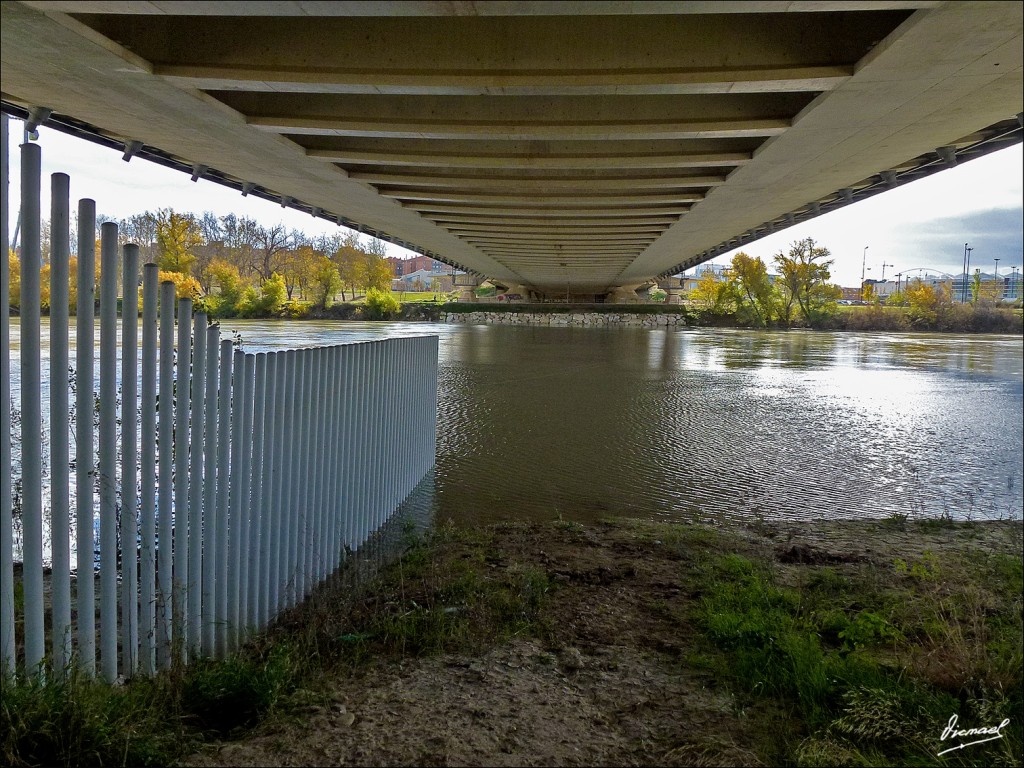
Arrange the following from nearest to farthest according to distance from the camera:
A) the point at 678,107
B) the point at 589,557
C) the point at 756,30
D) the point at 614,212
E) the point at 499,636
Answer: the point at 499,636 → the point at 589,557 → the point at 756,30 → the point at 678,107 → the point at 614,212

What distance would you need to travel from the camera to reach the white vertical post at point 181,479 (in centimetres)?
332

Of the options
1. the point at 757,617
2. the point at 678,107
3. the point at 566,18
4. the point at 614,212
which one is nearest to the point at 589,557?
the point at 757,617


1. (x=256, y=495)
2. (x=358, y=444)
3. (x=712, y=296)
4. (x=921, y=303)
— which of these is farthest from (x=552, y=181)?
(x=712, y=296)

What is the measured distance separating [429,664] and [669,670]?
3.81 ft

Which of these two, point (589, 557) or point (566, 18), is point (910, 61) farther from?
point (589, 557)

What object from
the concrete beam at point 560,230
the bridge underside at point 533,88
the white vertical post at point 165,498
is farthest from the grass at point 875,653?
the concrete beam at point 560,230

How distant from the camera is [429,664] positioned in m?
3.54

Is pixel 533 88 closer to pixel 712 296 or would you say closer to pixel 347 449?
pixel 347 449

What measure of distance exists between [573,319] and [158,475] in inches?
2020

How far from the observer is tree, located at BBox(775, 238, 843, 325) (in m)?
58.5

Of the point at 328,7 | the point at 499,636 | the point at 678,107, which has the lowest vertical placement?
the point at 499,636

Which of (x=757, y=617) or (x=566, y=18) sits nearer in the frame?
(x=757, y=617)

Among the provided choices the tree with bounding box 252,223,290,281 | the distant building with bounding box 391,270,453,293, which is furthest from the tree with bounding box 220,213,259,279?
the distant building with bounding box 391,270,453,293

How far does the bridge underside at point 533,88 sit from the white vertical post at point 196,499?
3.37 metres
